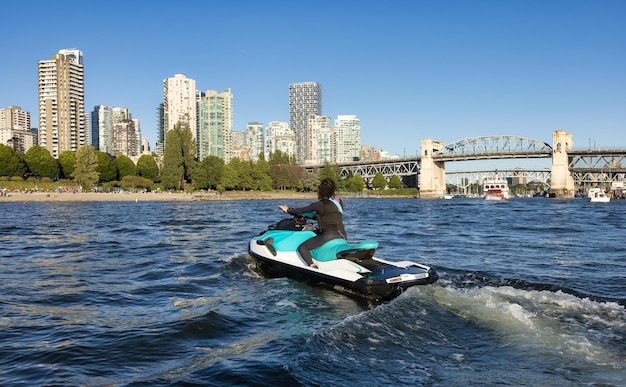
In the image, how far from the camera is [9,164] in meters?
94.8

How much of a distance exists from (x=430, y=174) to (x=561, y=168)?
3700 cm

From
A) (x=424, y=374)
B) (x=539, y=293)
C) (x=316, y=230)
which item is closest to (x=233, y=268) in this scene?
(x=316, y=230)

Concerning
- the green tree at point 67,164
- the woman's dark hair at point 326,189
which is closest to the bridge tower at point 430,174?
the green tree at point 67,164

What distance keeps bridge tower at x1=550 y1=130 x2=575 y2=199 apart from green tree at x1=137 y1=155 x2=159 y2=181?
9946 centimetres

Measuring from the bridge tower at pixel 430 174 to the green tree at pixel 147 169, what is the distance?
75.7m

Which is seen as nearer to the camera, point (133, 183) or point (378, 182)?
point (133, 183)

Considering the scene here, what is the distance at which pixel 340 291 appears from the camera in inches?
378

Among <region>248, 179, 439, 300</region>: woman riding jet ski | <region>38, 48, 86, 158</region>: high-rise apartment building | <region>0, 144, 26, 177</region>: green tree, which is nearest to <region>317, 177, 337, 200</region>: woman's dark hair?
<region>248, 179, 439, 300</region>: woman riding jet ski

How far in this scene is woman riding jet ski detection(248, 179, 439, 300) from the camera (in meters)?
9.03

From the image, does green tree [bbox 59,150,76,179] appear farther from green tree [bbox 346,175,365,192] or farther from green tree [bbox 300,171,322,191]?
green tree [bbox 346,175,365,192]

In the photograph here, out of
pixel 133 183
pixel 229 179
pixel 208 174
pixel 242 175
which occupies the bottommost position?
pixel 133 183

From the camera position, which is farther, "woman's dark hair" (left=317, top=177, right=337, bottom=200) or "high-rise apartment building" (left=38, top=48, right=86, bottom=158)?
"high-rise apartment building" (left=38, top=48, right=86, bottom=158)

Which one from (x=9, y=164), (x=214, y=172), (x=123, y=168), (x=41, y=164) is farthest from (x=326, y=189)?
(x=123, y=168)

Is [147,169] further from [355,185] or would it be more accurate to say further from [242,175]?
[355,185]
